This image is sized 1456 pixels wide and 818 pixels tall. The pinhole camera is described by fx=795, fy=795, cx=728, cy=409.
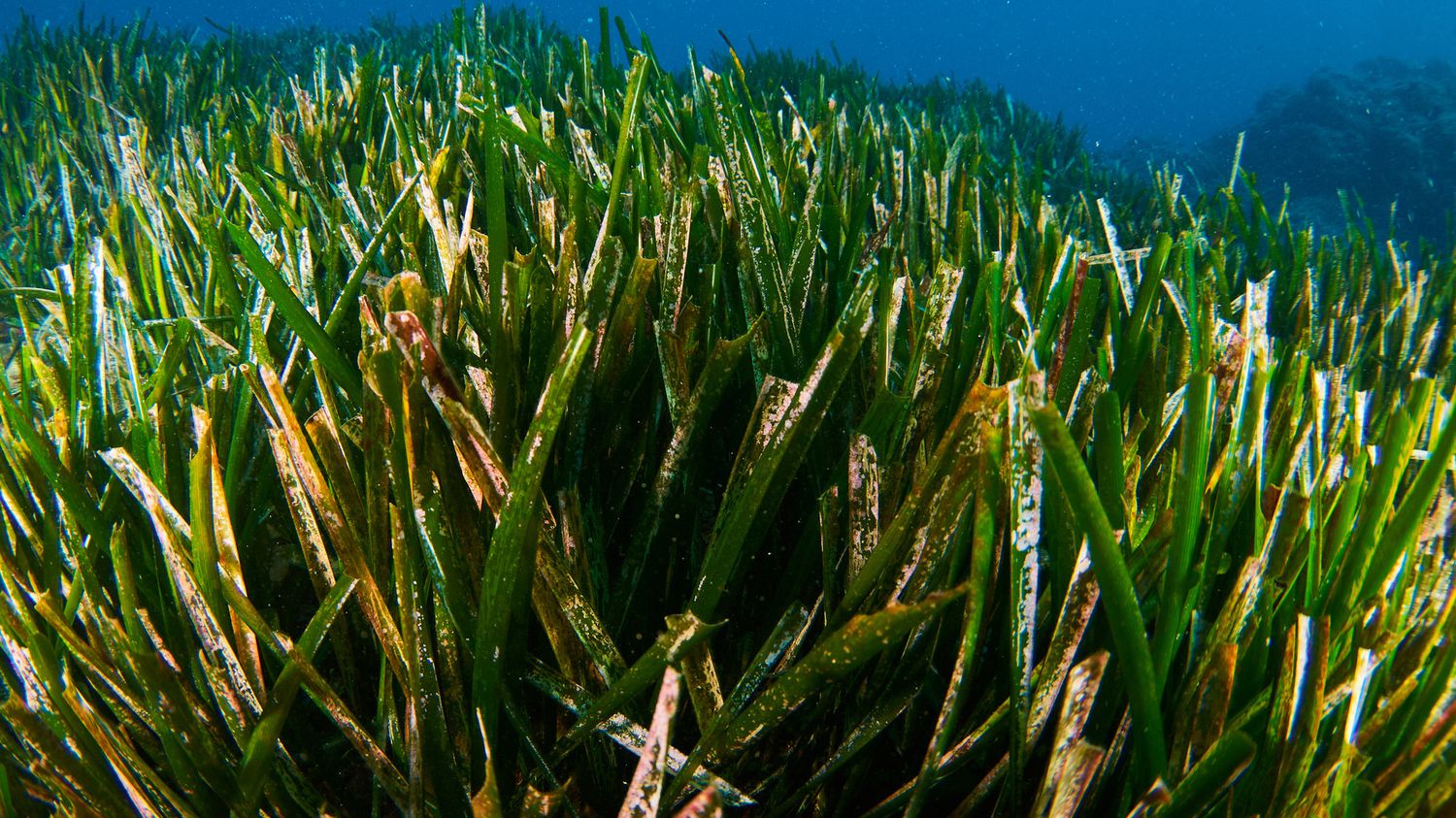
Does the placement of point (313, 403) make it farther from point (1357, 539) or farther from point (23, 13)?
point (23, 13)

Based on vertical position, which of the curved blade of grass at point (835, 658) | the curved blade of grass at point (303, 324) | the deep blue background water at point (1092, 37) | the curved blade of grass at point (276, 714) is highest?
the deep blue background water at point (1092, 37)

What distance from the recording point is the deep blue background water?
63.7 meters

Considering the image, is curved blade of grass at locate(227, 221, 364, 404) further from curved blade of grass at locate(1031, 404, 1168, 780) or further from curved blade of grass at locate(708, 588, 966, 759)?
curved blade of grass at locate(1031, 404, 1168, 780)

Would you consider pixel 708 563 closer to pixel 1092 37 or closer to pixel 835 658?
pixel 835 658

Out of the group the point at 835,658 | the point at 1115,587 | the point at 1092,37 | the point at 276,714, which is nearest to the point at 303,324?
the point at 276,714

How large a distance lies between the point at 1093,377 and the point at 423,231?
110 centimetres

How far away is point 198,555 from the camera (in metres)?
0.69

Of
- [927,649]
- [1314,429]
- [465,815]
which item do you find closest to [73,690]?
[465,815]

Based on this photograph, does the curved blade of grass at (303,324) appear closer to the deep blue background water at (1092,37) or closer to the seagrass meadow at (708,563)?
the seagrass meadow at (708,563)

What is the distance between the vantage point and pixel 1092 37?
97125mm

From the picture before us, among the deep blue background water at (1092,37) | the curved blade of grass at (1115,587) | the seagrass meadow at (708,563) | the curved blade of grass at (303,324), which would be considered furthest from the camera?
the deep blue background water at (1092,37)

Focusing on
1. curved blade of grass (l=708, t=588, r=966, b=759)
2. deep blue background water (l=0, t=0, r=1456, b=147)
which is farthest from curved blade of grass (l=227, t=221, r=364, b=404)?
deep blue background water (l=0, t=0, r=1456, b=147)

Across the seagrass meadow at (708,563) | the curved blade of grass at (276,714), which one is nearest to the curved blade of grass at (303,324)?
the seagrass meadow at (708,563)

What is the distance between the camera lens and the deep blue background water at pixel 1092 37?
63.7 m
